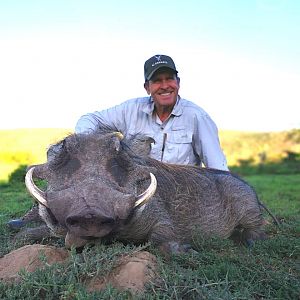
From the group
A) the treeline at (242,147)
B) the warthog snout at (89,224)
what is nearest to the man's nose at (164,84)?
the warthog snout at (89,224)

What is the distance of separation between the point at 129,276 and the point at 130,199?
634mm

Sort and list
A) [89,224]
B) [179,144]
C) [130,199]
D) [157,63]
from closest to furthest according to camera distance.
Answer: [89,224], [130,199], [157,63], [179,144]

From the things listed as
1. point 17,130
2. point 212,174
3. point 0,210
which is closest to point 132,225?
point 212,174

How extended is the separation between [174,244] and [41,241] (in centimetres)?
107

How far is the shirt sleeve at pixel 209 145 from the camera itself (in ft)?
19.3

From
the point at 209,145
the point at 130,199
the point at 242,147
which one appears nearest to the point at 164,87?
the point at 209,145

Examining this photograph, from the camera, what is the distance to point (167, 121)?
6141mm

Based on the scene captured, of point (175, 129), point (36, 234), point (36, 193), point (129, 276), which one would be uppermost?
point (36, 193)

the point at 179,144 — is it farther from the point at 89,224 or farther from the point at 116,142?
the point at 89,224

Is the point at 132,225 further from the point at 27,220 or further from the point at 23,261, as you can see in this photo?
the point at 27,220

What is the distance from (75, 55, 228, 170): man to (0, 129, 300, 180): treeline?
1059cm

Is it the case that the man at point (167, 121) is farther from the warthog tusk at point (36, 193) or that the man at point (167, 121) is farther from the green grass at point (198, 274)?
the warthog tusk at point (36, 193)

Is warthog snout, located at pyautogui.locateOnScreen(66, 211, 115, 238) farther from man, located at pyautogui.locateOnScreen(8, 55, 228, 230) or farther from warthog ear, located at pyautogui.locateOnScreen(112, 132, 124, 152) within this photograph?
man, located at pyautogui.locateOnScreen(8, 55, 228, 230)

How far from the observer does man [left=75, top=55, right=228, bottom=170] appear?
5.92m
